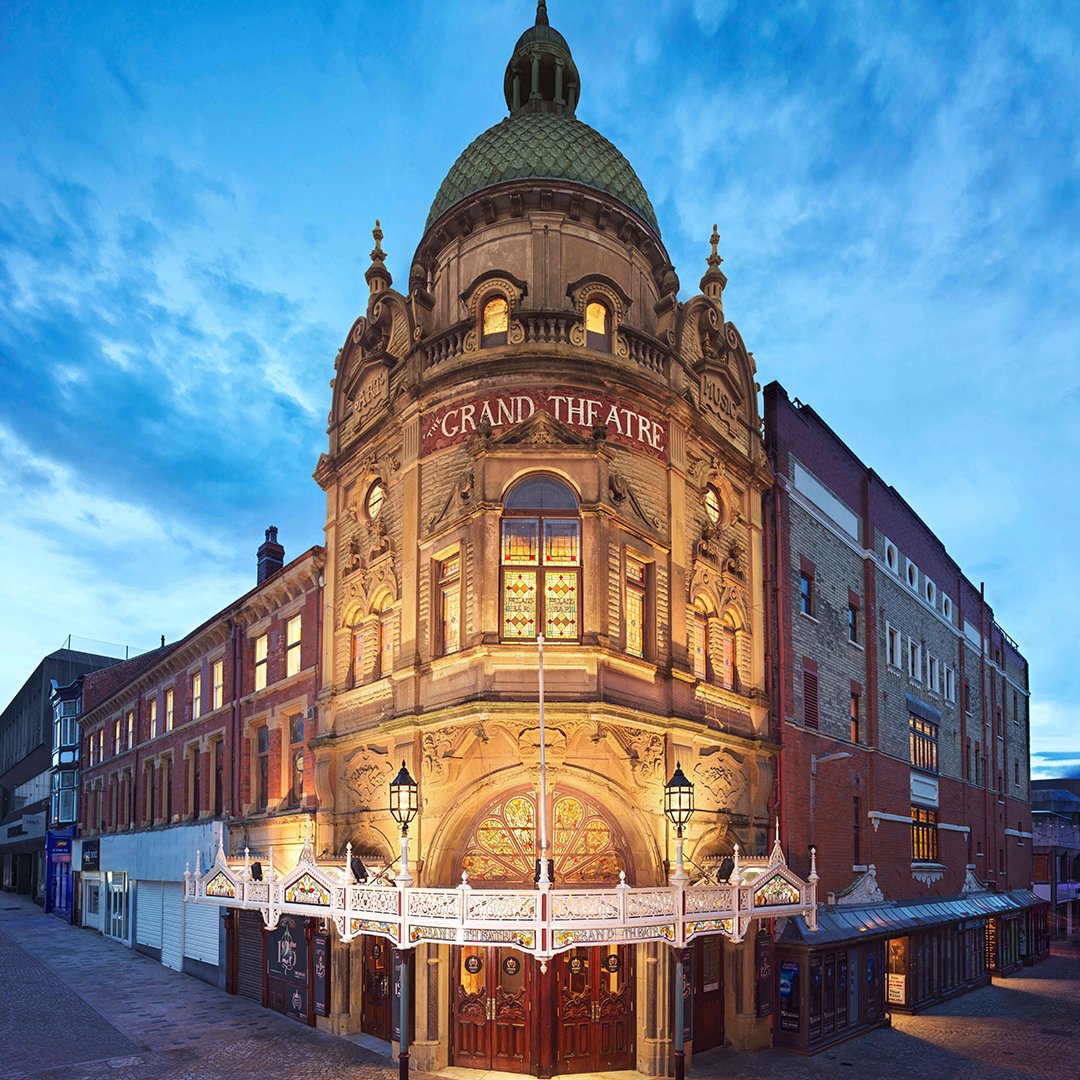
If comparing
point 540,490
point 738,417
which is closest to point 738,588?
point 738,417

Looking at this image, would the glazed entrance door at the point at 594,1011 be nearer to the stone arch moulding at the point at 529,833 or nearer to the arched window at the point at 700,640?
the stone arch moulding at the point at 529,833

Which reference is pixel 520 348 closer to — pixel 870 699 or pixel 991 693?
pixel 870 699

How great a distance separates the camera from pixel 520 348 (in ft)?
68.4

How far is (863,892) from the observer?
1054 inches

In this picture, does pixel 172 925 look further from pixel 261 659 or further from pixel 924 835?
pixel 924 835

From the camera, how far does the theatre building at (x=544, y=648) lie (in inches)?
734

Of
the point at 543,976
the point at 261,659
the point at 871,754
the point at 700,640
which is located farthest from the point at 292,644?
the point at 871,754

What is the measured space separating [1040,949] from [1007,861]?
3.87 metres

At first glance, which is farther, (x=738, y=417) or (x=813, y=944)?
(x=738, y=417)

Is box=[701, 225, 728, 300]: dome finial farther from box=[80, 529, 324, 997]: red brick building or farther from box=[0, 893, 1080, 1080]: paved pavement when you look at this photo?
box=[0, 893, 1080, 1080]: paved pavement

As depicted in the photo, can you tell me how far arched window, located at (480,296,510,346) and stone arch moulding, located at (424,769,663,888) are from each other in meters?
9.26

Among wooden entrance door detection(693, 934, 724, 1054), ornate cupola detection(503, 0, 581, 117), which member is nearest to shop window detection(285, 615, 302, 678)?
wooden entrance door detection(693, 934, 724, 1054)

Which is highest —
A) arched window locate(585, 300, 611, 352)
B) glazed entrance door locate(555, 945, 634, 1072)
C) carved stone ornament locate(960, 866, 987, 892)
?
arched window locate(585, 300, 611, 352)

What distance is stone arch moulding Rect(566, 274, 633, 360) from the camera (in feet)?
69.6
